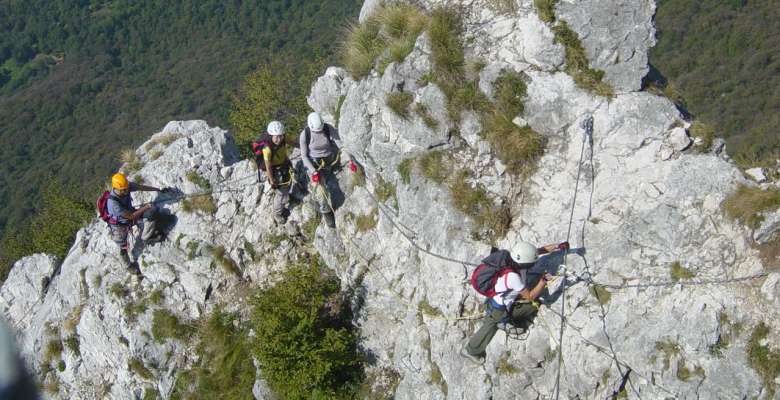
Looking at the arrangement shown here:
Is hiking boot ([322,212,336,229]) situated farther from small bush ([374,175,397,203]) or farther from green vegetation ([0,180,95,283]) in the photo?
green vegetation ([0,180,95,283])

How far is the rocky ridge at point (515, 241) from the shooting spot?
31.1 ft

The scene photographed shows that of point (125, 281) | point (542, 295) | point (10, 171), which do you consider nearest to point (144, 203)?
point (125, 281)

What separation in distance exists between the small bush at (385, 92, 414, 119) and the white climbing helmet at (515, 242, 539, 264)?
3.94 meters

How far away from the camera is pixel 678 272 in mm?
9578

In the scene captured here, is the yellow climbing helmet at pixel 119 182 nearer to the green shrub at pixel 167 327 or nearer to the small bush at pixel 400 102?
the green shrub at pixel 167 327

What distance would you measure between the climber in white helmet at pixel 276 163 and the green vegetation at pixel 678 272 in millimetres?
8154

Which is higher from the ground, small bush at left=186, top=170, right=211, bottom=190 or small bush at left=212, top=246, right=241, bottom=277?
small bush at left=186, top=170, right=211, bottom=190

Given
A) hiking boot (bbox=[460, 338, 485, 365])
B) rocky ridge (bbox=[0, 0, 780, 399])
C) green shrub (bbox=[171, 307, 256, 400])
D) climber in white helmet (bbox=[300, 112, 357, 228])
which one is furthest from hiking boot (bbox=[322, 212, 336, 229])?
hiking boot (bbox=[460, 338, 485, 365])

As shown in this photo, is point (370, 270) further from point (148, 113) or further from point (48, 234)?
point (148, 113)

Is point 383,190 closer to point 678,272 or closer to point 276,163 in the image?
point 276,163

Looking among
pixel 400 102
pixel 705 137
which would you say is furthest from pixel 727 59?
pixel 400 102

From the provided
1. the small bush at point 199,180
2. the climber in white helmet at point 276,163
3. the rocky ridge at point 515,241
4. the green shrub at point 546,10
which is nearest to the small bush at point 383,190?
the rocky ridge at point 515,241

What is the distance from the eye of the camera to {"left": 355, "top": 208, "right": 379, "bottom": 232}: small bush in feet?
43.8

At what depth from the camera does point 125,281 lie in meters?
16.0
